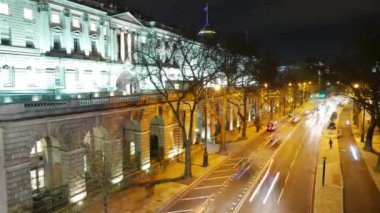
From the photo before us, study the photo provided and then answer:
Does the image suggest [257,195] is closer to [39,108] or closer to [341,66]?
[39,108]

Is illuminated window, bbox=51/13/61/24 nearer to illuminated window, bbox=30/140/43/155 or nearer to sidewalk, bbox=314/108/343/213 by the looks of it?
illuminated window, bbox=30/140/43/155

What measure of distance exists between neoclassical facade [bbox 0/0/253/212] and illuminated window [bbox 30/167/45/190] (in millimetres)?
71

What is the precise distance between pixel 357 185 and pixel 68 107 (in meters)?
24.3

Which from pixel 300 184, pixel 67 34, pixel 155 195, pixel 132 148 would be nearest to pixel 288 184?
pixel 300 184

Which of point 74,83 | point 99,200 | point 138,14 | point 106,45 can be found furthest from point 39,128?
point 138,14

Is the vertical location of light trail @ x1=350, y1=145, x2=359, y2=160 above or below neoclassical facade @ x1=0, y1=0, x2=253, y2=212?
below

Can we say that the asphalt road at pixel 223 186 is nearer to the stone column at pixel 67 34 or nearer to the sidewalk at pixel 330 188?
the sidewalk at pixel 330 188

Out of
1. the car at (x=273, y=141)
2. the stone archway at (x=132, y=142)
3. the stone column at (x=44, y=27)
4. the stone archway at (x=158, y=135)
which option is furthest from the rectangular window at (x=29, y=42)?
the car at (x=273, y=141)

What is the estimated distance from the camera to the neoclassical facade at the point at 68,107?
19859 mm

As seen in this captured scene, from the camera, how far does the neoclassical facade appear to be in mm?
19859

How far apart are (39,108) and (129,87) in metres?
39.7

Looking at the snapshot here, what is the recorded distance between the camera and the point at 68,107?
2273 cm

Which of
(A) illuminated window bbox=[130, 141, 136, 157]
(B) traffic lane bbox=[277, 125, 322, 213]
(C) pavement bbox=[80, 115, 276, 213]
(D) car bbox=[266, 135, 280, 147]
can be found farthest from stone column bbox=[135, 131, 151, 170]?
(D) car bbox=[266, 135, 280, 147]

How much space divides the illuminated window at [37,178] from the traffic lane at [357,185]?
2188 centimetres
